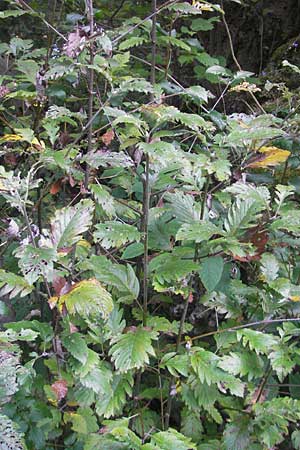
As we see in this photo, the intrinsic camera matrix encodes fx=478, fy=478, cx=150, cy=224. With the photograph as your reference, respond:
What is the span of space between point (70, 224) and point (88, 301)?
0.20 meters

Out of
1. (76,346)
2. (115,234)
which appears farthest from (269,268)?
(76,346)

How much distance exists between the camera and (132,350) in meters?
0.96

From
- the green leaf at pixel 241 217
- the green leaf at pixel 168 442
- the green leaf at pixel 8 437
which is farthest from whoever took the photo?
the green leaf at pixel 241 217

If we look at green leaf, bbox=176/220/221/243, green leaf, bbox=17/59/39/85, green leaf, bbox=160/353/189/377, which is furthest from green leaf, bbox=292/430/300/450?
green leaf, bbox=17/59/39/85

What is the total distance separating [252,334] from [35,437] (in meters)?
0.54

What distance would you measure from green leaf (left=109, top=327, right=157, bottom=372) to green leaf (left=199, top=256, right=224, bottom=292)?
160 mm

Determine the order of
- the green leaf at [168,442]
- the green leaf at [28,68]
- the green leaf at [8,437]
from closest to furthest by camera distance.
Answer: the green leaf at [8,437]
the green leaf at [168,442]
the green leaf at [28,68]

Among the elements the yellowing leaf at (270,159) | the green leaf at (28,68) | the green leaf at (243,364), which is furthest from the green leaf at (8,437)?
the green leaf at (28,68)

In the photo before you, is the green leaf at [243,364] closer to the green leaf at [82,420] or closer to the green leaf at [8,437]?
the green leaf at [82,420]

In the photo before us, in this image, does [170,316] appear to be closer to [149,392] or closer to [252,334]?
[149,392]

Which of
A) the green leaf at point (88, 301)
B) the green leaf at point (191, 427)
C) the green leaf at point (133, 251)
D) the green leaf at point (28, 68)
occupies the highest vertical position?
the green leaf at point (28, 68)

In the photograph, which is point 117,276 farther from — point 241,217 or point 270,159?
point 270,159

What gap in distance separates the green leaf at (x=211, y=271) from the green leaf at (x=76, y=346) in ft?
0.92

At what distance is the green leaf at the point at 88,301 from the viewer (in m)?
0.85
